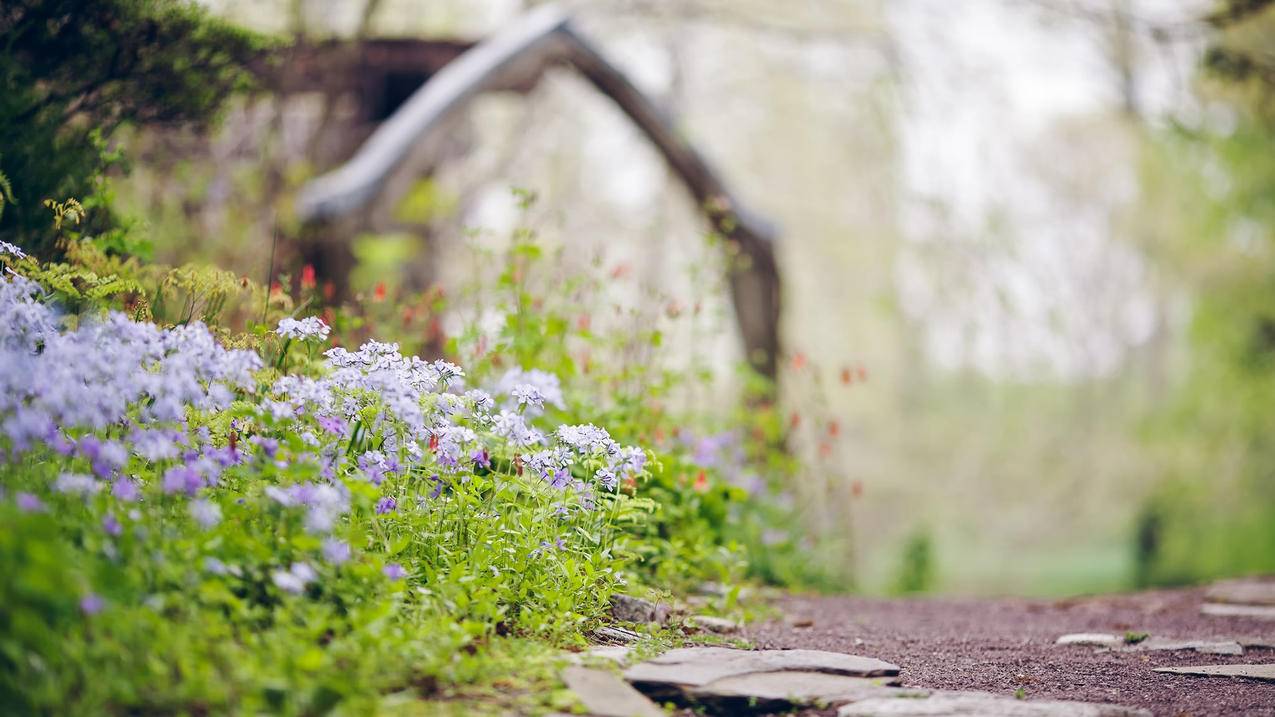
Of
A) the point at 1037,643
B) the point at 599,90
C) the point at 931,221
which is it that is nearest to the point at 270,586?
the point at 1037,643

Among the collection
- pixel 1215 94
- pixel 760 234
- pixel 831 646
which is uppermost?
pixel 1215 94

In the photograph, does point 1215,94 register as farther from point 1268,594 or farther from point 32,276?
point 32,276

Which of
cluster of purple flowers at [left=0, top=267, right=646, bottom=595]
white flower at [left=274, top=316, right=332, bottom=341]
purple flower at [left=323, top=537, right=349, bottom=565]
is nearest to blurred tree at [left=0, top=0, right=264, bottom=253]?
cluster of purple flowers at [left=0, top=267, right=646, bottom=595]

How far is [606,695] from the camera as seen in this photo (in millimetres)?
2395

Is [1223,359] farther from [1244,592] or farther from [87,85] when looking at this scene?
[87,85]

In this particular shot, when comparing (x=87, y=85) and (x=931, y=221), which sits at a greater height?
(x=931, y=221)

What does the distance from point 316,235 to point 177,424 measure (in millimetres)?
2906

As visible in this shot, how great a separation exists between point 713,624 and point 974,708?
46.2 inches

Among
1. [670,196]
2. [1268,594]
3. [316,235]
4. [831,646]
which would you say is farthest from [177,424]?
[670,196]

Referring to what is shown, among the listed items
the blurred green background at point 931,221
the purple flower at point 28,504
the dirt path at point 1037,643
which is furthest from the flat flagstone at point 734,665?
the blurred green background at point 931,221

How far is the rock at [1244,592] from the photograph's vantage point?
4.90 m

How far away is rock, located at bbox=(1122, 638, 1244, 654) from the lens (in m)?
3.58

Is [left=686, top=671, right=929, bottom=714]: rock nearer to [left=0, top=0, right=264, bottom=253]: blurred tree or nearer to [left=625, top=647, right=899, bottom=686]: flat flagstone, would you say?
[left=625, top=647, right=899, bottom=686]: flat flagstone

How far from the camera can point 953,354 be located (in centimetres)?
1602
